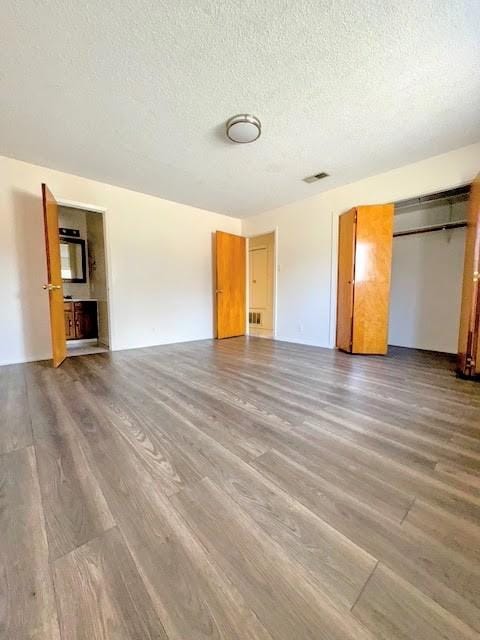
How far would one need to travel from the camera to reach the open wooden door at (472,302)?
8.70 ft

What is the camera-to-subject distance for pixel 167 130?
2531 mm

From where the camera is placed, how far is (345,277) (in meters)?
3.98

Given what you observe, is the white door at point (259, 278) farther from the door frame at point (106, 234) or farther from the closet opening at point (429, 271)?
the door frame at point (106, 234)

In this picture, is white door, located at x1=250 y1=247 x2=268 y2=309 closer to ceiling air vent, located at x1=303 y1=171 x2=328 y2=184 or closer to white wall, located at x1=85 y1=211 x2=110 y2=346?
ceiling air vent, located at x1=303 y1=171 x2=328 y2=184

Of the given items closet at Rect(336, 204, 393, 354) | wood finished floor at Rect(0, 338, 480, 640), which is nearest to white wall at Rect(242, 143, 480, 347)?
closet at Rect(336, 204, 393, 354)

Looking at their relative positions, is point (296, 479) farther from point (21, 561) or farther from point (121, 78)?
point (121, 78)

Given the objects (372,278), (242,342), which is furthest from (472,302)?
(242,342)

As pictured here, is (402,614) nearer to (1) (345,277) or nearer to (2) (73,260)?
(1) (345,277)

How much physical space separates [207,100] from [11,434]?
281 centimetres

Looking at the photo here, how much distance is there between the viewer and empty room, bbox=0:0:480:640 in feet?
2.60

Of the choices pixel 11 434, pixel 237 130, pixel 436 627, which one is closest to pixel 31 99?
pixel 237 130

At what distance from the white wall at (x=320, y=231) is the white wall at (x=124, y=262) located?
139 centimetres

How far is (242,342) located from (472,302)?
10.8 feet

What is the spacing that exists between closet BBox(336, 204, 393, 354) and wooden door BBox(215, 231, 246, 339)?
7.17ft
